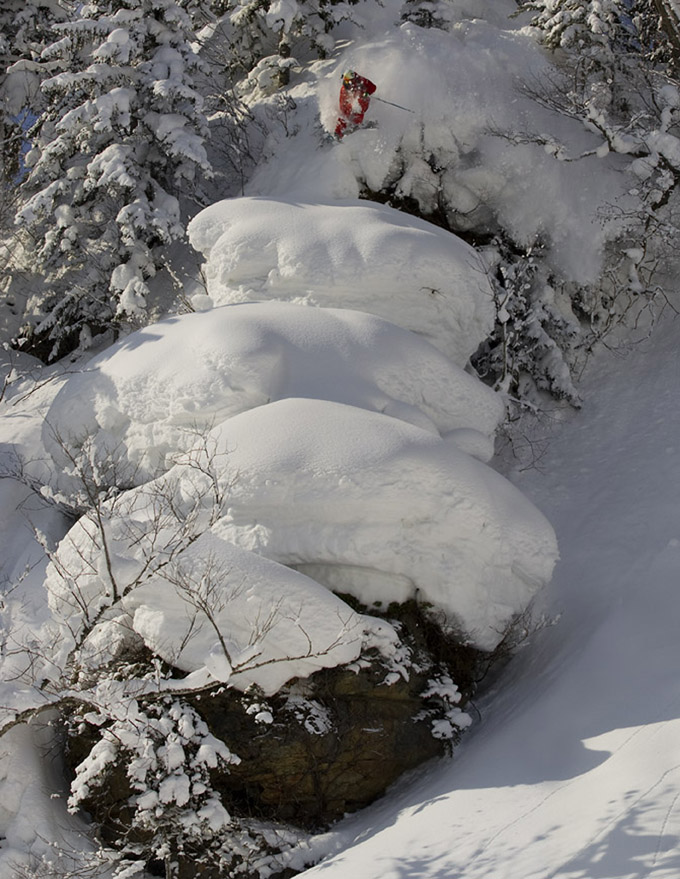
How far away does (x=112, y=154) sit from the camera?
12.6 metres

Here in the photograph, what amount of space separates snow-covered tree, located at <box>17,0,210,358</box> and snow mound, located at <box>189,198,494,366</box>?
56.1 inches

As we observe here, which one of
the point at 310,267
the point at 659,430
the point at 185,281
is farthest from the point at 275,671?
the point at 185,281

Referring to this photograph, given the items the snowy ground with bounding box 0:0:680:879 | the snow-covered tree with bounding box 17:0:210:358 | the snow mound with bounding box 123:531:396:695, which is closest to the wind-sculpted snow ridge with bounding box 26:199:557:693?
the snow mound with bounding box 123:531:396:695

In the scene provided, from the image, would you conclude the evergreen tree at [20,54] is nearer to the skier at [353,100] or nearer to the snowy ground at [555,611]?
the snowy ground at [555,611]

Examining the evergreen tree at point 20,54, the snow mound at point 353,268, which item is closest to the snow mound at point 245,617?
the snow mound at point 353,268

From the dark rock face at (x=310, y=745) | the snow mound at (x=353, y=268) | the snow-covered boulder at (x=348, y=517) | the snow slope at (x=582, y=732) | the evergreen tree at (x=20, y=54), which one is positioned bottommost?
the dark rock face at (x=310, y=745)

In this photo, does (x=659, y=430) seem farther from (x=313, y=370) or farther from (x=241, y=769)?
(x=241, y=769)

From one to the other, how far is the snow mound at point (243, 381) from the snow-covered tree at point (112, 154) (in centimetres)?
248

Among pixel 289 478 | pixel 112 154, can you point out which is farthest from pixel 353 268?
pixel 112 154

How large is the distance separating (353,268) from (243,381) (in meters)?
2.71

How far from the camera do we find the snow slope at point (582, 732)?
609cm

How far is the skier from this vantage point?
538 inches

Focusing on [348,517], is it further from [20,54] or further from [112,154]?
[20,54]

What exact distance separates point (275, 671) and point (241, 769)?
0.96 meters
